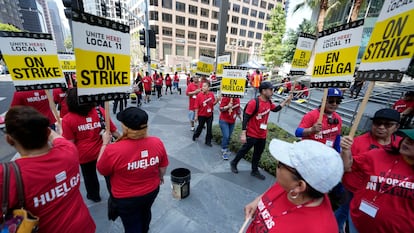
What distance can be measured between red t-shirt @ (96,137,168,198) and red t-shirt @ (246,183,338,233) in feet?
4.03

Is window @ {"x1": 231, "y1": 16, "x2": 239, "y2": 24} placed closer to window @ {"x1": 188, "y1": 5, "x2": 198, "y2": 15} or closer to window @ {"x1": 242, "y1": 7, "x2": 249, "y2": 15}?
window @ {"x1": 242, "y1": 7, "x2": 249, "y2": 15}

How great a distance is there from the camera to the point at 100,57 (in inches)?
85.9

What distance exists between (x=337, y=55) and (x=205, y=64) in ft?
16.9

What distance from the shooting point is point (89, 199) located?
3518 mm

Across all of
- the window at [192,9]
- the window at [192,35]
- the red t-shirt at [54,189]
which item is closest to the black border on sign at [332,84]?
the red t-shirt at [54,189]

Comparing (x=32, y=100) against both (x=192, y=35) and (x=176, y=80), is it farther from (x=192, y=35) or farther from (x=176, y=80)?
(x=192, y=35)

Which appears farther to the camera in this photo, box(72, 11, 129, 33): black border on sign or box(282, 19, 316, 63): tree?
box(282, 19, 316, 63): tree

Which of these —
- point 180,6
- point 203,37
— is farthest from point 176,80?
point 203,37

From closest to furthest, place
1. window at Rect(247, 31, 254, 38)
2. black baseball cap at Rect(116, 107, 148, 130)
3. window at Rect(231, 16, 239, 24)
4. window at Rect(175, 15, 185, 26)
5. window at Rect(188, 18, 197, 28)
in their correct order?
black baseball cap at Rect(116, 107, 148, 130) < window at Rect(175, 15, 185, 26) < window at Rect(188, 18, 197, 28) < window at Rect(231, 16, 239, 24) < window at Rect(247, 31, 254, 38)

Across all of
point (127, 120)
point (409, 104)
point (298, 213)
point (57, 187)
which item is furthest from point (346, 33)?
point (409, 104)

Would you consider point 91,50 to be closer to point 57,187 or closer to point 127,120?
point 127,120

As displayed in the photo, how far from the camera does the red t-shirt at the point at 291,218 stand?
1146 millimetres

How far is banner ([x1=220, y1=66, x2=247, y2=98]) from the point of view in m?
5.12

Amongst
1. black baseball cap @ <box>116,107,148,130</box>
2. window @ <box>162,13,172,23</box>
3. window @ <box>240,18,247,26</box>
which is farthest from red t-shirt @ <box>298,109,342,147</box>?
window @ <box>240,18,247,26</box>
